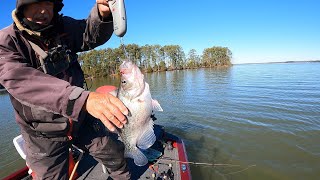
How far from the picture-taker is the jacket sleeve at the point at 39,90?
1947 millimetres

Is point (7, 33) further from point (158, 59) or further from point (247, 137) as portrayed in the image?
point (158, 59)

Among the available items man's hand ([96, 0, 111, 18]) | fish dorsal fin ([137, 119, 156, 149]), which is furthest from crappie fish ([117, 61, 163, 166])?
man's hand ([96, 0, 111, 18])

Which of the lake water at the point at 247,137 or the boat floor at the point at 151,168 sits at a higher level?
the boat floor at the point at 151,168

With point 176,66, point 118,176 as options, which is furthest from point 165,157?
point 176,66

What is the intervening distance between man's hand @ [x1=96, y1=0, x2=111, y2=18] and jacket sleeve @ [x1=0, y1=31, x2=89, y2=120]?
3.84 feet

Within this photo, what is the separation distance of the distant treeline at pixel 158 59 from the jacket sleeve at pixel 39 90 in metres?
42.9

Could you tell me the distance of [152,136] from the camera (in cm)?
280

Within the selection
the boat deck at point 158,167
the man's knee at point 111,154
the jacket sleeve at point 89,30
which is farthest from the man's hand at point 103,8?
the boat deck at point 158,167

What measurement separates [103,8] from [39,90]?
1365mm

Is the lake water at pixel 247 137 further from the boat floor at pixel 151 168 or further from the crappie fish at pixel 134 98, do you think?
the crappie fish at pixel 134 98

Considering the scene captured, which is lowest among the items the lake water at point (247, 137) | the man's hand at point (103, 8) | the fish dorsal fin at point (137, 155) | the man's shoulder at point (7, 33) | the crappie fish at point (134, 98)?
the lake water at point (247, 137)

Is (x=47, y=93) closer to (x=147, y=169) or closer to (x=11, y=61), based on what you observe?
(x=11, y=61)

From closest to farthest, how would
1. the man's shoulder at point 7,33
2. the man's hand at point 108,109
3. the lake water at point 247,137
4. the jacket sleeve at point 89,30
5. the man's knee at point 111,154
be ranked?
the man's hand at point 108,109, the man's shoulder at point 7,33, the jacket sleeve at point 89,30, the man's knee at point 111,154, the lake water at point 247,137

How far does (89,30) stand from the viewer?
3412mm
